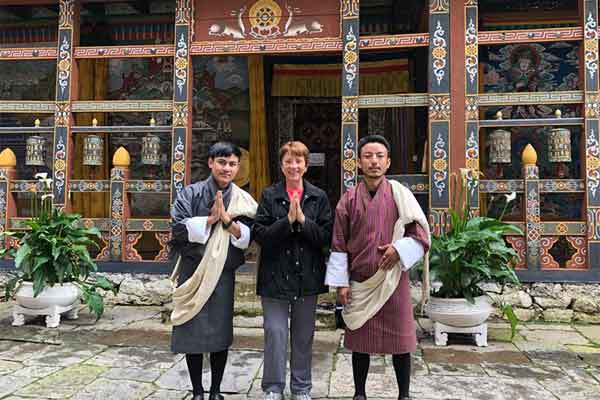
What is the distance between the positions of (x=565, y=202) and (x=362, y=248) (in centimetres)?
519

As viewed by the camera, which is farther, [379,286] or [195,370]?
[195,370]

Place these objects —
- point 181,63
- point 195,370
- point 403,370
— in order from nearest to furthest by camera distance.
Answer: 1. point 403,370
2. point 195,370
3. point 181,63

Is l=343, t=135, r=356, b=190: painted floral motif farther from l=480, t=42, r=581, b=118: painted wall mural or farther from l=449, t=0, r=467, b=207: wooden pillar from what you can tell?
l=480, t=42, r=581, b=118: painted wall mural

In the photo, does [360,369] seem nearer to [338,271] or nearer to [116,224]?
[338,271]

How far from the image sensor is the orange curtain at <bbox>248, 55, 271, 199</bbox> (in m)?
8.04

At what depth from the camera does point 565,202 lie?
22.2 ft

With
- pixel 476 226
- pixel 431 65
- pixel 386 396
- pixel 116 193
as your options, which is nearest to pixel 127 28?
pixel 116 193

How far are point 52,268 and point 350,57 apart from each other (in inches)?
154

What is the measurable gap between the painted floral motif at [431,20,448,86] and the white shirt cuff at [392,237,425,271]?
304 centimetres

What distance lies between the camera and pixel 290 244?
2.96m

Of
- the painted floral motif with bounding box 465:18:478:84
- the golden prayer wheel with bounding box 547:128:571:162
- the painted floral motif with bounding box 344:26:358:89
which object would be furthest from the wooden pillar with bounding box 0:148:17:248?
the golden prayer wheel with bounding box 547:128:571:162

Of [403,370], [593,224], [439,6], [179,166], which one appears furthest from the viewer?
[179,166]

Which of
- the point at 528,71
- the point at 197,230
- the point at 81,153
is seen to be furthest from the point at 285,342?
the point at 81,153

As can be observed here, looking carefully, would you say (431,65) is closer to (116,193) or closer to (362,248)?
(362,248)
